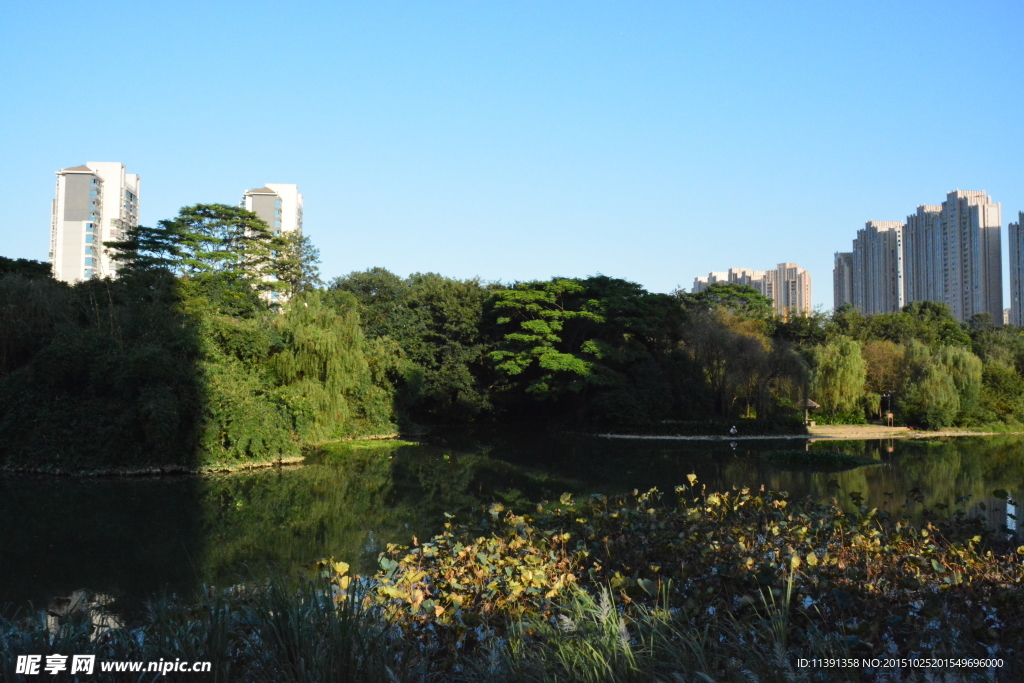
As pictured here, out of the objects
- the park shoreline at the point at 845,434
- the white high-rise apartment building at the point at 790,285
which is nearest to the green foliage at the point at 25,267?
the park shoreline at the point at 845,434

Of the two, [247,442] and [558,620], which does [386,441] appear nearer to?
[247,442]

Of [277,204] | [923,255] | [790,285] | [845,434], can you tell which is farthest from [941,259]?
[277,204]

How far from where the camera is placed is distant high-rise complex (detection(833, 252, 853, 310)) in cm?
7106

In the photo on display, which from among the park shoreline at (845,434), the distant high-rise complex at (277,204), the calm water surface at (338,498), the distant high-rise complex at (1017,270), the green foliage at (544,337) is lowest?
the calm water surface at (338,498)

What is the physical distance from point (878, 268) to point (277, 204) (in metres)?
49.7

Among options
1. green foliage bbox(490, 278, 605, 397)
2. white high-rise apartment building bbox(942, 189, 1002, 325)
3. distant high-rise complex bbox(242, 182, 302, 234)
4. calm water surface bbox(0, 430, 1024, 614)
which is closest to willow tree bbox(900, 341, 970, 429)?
calm water surface bbox(0, 430, 1024, 614)

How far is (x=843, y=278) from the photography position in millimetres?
72312

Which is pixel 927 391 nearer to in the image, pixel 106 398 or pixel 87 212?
pixel 106 398

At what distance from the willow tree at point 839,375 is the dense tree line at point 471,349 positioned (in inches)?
2.0

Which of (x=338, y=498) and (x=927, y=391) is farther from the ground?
(x=927, y=391)

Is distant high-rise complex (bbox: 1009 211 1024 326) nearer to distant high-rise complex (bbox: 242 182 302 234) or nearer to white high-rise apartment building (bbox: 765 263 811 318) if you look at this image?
white high-rise apartment building (bbox: 765 263 811 318)

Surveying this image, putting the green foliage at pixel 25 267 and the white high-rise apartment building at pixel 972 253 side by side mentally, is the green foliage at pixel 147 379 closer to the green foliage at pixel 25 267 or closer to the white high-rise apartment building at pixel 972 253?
the green foliage at pixel 25 267

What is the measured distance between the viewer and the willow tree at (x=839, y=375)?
28.3 m

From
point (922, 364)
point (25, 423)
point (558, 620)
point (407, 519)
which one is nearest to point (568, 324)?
point (922, 364)
